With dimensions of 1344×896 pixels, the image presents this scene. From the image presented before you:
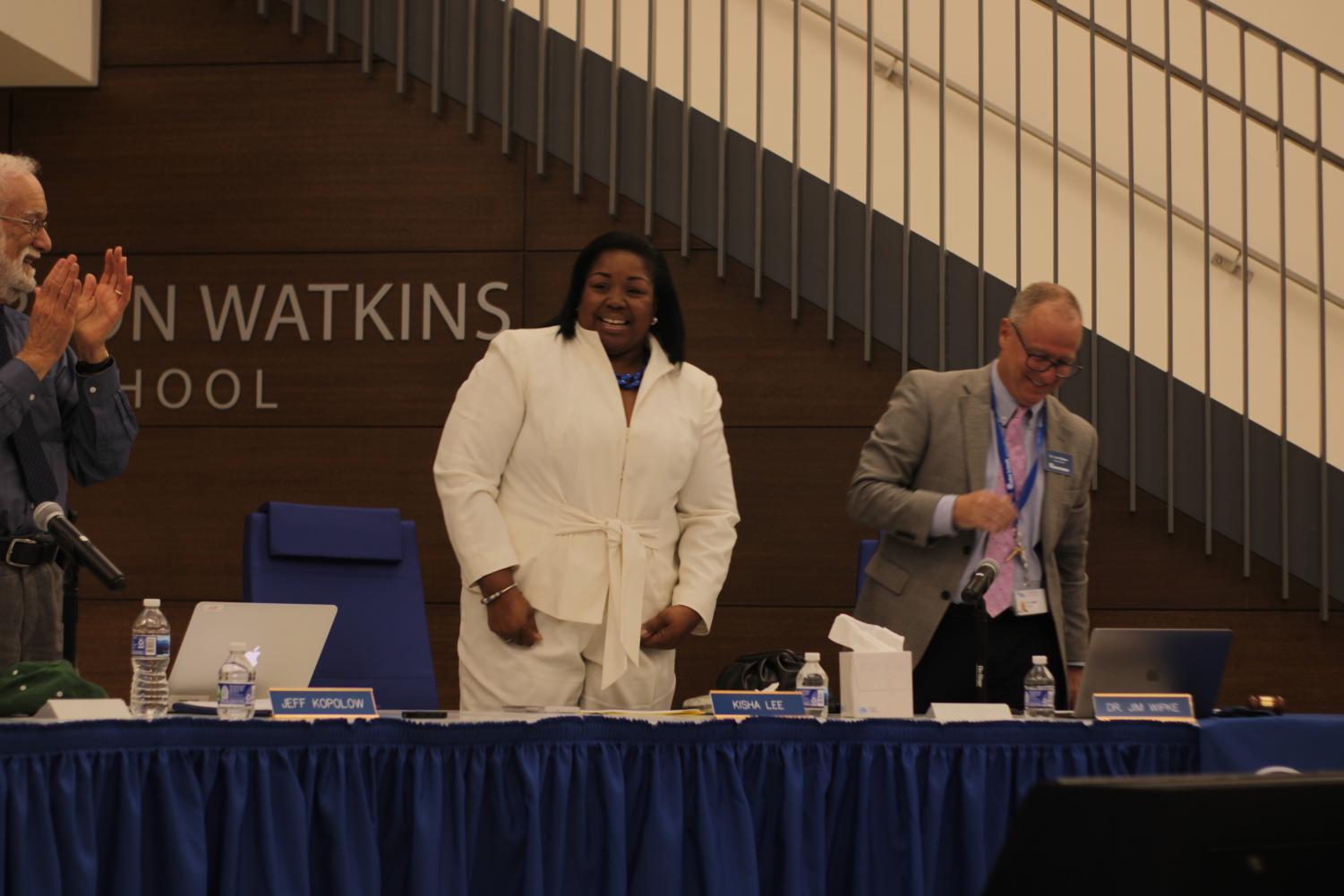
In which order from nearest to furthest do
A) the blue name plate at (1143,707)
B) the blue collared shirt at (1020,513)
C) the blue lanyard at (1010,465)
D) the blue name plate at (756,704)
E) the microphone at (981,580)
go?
the blue name plate at (756,704), the blue name plate at (1143,707), the microphone at (981,580), the blue collared shirt at (1020,513), the blue lanyard at (1010,465)

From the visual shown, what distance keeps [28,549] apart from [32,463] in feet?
0.55

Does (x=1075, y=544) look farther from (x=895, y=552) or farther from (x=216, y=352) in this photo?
(x=216, y=352)

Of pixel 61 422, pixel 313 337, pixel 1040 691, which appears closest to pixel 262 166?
pixel 313 337

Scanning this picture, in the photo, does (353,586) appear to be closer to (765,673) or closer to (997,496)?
(765,673)

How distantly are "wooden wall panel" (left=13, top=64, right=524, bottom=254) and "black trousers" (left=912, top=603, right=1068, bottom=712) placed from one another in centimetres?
254

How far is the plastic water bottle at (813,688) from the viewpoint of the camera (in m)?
2.76

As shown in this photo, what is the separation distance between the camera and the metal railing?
5184mm

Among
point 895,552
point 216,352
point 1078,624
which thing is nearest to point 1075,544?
point 1078,624

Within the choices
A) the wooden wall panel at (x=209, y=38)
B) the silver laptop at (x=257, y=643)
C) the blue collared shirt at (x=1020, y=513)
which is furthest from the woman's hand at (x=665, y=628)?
the wooden wall panel at (x=209, y=38)

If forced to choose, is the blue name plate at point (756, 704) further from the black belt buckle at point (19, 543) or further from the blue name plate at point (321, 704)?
the black belt buckle at point (19, 543)

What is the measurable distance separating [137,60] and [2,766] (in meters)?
4.01

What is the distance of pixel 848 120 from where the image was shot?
5.59m

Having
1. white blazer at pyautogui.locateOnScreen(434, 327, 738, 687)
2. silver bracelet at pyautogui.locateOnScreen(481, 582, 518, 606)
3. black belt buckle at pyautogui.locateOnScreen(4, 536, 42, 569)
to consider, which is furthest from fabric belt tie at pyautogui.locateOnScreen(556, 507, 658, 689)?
black belt buckle at pyautogui.locateOnScreen(4, 536, 42, 569)

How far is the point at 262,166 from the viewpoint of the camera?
214 inches
